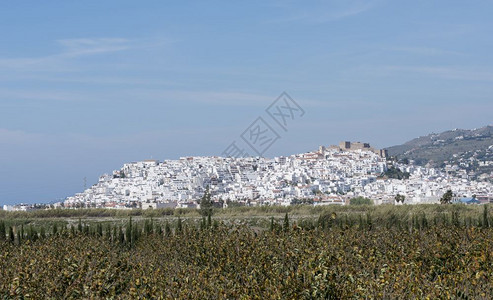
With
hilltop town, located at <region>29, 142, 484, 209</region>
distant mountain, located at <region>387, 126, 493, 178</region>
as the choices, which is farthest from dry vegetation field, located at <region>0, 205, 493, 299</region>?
distant mountain, located at <region>387, 126, 493, 178</region>

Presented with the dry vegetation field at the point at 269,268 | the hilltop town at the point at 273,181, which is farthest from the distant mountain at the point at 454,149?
the dry vegetation field at the point at 269,268

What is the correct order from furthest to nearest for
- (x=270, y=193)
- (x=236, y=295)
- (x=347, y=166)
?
(x=347, y=166)
(x=270, y=193)
(x=236, y=295)

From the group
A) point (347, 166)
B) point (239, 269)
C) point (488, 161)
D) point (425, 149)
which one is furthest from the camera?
point (425, 149)

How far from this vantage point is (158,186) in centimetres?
9375

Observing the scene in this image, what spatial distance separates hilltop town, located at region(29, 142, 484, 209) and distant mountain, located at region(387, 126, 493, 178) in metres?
15.0

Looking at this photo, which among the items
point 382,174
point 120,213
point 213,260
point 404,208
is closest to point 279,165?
point 382,174

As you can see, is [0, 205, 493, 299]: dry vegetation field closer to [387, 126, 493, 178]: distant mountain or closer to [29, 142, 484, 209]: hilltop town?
[29, 142, 484, 209]: hilltop town

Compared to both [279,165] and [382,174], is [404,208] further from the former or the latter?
[279,165]

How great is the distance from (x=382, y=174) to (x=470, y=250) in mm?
89043

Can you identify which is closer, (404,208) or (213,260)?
(213,260)

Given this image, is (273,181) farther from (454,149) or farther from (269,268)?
(269,268)

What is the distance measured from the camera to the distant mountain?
126 meters

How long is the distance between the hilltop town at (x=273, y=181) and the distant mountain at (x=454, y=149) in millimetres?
15003

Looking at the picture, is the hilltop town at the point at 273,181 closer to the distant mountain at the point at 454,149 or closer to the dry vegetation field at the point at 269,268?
the distant mountain at the point at 454,149
